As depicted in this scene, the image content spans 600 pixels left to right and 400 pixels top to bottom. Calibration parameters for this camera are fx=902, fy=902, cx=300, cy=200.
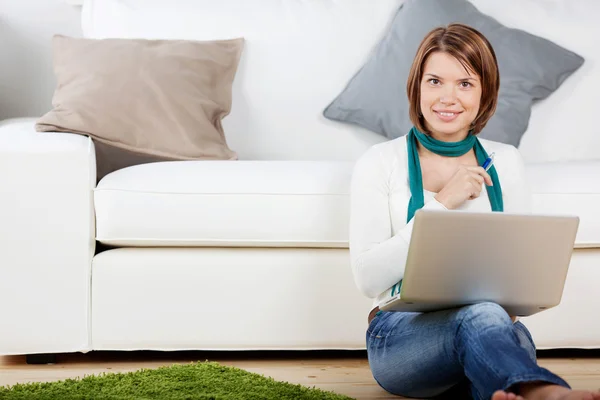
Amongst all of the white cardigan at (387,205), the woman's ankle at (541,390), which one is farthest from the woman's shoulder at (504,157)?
the woman's ankle at (541,390)

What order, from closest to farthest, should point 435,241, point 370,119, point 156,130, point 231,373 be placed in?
1. point 435,241
2. point 231,373
3. point 156,130
4. point 370,119

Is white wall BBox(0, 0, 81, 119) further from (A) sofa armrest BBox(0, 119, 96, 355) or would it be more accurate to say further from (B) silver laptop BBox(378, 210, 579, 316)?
(B) silver laptop BBox(378, 210, 579, 316)

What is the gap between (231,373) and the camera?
85.0 inches

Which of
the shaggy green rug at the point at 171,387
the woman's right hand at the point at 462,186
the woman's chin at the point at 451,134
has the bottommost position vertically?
the shaggy green rug at the point at 171,387

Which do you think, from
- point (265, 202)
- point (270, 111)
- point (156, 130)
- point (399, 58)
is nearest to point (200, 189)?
point (265, 202)

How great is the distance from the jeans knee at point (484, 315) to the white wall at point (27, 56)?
2179 millimetres

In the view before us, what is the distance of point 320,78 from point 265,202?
32.0 inches

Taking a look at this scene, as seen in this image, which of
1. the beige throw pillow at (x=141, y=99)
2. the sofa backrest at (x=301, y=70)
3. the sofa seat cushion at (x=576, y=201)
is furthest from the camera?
the sofa backrest at (x=301, y=70)

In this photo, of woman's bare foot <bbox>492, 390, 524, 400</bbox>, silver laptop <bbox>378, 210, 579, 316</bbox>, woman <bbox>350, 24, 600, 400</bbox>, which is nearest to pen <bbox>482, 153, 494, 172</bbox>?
woman <bbox>350, 24, 600, 400</bbox>

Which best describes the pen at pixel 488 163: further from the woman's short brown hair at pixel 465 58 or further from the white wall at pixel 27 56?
the white wall at pixel 27 56

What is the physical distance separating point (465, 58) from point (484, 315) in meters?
0.57

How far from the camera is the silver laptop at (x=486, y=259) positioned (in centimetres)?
154

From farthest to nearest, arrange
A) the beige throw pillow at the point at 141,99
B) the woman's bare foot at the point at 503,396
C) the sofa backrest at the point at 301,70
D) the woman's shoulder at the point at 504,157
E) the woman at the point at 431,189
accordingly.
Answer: the sofa backrest at the point at 301,70, the beige throw pillow at the point at 141,99, the woman's shoulder at the point at 504,157, the woman at the point at 431,189, the woman's bare foot at the point at 503,396

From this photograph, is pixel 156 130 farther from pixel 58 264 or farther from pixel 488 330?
pixel 488 330
